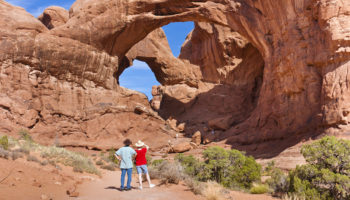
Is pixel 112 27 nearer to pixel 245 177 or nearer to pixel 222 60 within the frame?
pixel 222 60

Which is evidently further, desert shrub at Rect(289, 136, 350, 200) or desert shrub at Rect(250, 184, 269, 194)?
desert shrub at Rect(250, 184, 269, 194)

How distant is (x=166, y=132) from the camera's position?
80.7ft

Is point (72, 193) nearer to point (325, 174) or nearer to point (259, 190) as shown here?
point (259, 190)

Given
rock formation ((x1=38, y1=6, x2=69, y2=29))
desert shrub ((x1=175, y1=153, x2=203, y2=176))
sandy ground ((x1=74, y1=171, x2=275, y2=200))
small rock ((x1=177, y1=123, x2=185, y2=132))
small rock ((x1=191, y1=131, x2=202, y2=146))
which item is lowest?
sandy ground ((x1=74, y1=171, x2=275, y2=200))

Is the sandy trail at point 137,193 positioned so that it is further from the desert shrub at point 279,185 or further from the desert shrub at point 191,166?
the desert shrub at point 279,185

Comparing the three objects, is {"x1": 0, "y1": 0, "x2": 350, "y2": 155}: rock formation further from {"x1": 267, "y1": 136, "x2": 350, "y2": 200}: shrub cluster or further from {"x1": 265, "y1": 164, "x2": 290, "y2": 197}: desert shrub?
{"x1": 267, "y1": 136, "x2": 350, "y2": 200}: shrub cluster

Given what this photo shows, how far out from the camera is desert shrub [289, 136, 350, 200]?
7566 mm

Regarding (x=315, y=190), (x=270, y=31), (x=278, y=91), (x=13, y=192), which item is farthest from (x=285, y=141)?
(x=13, y=192)

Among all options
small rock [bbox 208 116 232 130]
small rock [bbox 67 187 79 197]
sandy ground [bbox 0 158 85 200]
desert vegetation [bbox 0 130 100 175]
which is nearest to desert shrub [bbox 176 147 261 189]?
desert vegetation [bbox 0 130 100 175]

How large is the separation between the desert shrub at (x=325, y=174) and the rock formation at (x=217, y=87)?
6416mm

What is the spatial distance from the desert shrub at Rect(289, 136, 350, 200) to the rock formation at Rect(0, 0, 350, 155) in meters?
6.42

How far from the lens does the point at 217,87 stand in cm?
3009

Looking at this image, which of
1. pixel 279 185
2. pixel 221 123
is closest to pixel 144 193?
pixel 279 185

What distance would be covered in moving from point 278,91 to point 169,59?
52.4ft
